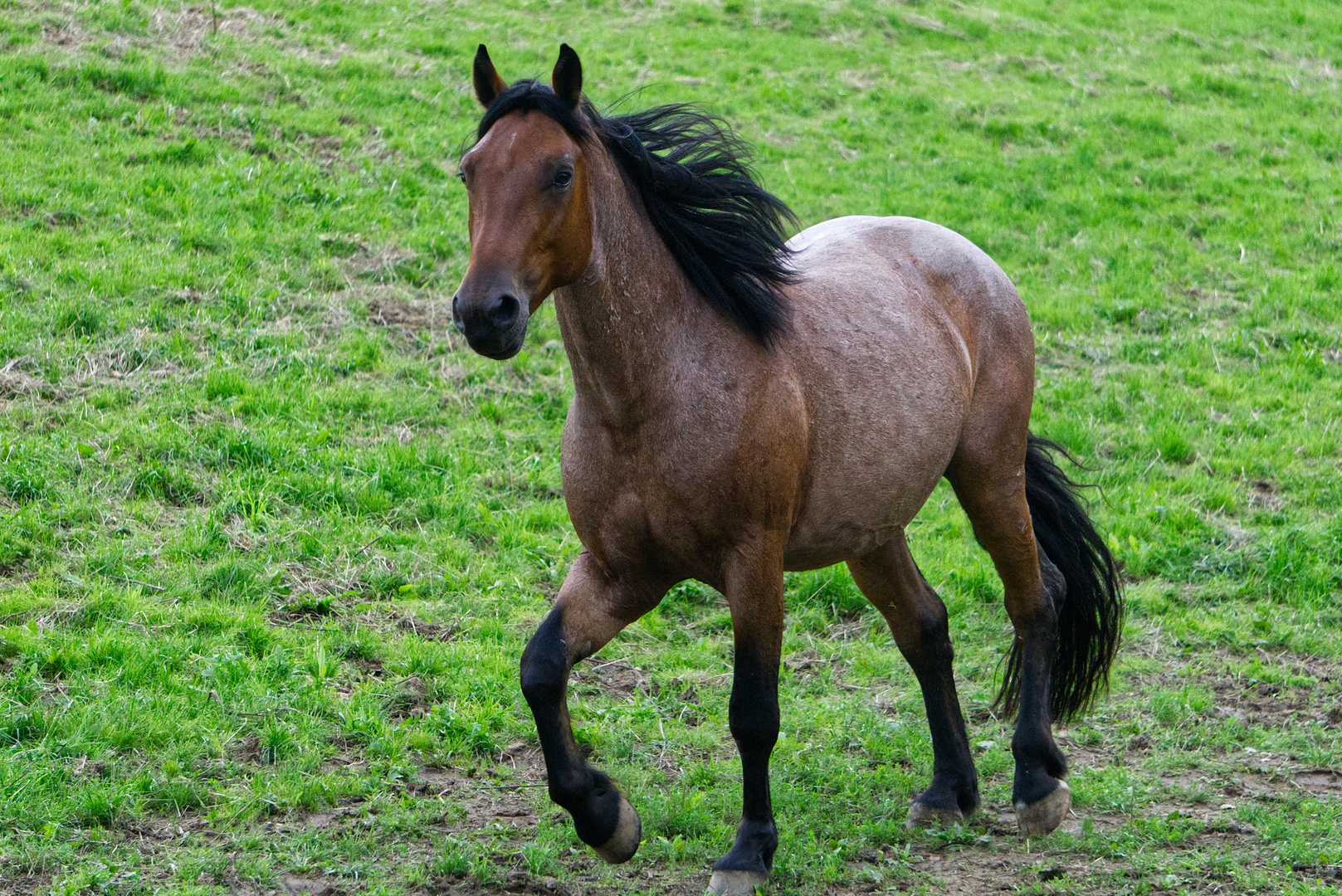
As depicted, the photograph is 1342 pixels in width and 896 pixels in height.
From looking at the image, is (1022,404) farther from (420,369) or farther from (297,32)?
(297,32)

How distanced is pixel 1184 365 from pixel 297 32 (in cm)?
1016

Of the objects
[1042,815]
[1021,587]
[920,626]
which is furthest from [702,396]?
[1042,815]

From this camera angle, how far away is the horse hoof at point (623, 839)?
4.19 m

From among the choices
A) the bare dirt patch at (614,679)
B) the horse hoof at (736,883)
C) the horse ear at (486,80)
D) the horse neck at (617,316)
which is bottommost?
the bare dirt patch at (614,679)

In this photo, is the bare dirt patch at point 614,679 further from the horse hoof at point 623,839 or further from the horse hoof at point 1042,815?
the horse hoof at point 1042,815

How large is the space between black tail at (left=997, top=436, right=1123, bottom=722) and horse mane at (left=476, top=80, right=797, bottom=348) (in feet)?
6.36

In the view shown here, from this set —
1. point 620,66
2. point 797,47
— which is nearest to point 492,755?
point 620,66

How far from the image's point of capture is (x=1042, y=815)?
4.80 m

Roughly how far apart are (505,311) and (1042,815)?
9.97 feet

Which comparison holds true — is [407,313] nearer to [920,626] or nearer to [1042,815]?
[920,626]

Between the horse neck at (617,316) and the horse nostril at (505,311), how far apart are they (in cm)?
52

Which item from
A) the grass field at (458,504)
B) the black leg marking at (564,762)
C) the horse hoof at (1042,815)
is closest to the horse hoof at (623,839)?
the black leg marking at (564,762)

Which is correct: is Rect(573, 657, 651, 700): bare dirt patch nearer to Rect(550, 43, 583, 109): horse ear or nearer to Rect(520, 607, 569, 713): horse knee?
Rect(520, 607, 569, 713): horse knee

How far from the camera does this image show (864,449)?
454 cm
